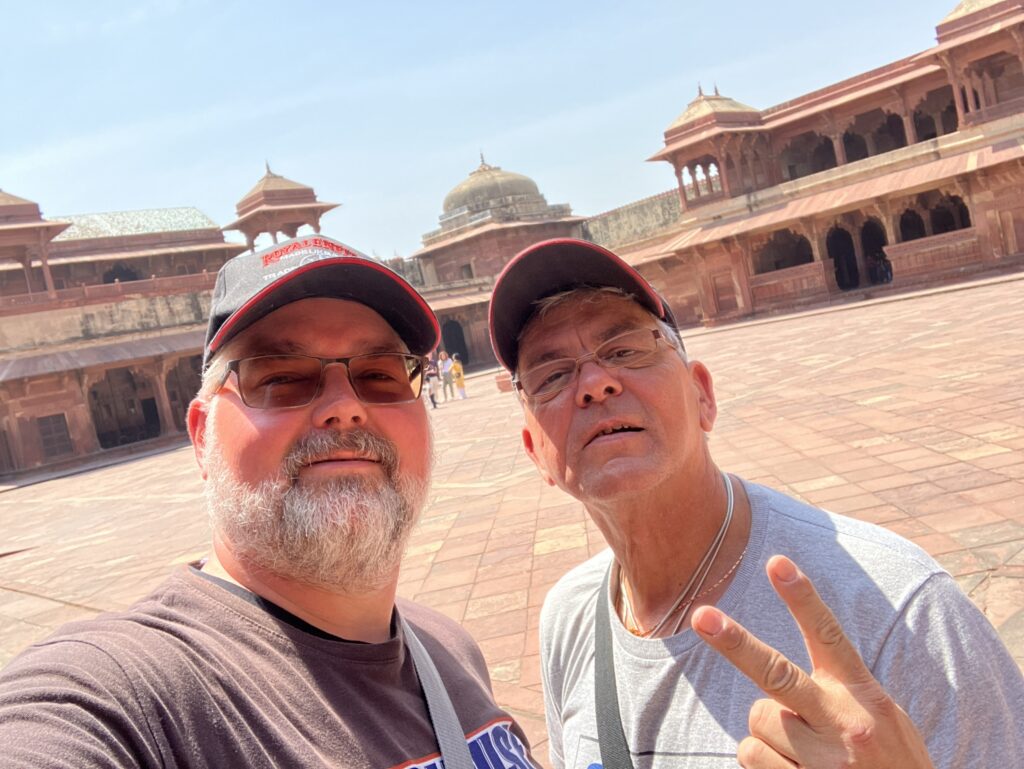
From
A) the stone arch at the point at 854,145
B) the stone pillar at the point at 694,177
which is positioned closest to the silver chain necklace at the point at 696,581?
the stone pillar at the point at 694,177

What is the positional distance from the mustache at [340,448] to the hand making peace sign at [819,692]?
0.82 meters

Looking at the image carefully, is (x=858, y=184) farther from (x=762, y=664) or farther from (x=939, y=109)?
(x=762, y=664)

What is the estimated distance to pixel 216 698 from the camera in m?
1.13

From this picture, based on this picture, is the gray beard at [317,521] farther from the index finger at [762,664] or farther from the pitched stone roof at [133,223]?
the pitched stone roof at [133,223]

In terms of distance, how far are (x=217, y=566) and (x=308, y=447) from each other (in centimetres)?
30

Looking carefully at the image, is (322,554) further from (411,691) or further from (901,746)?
(901,746)

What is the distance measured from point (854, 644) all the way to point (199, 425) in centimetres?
137

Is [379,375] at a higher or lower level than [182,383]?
lower

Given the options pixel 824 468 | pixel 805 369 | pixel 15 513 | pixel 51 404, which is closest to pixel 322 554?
pixel 824 468

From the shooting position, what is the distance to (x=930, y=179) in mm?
20109

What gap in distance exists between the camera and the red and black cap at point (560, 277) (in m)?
1.63

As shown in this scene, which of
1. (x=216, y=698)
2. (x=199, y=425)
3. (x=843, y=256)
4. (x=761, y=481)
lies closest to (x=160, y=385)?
(x=761, y=481)

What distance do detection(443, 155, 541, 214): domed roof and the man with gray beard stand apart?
34619 millimetres

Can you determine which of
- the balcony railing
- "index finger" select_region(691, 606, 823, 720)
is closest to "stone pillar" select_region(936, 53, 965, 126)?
the balcony railing
